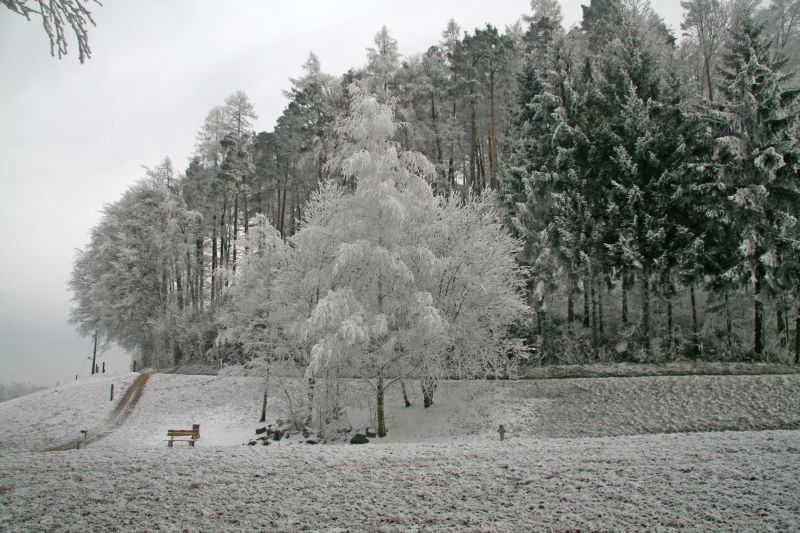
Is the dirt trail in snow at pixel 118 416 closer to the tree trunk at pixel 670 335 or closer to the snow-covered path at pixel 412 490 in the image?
the snow-covered path at pixel 412 490

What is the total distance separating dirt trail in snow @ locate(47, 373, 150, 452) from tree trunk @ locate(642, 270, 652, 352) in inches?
871

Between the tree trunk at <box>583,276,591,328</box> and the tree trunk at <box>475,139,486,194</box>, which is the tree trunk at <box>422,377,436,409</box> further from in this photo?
the tree trunk at <box>475,139,486,194</box>

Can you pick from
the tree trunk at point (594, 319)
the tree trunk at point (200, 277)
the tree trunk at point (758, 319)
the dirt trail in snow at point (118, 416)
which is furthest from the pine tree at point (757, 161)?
the tree trunk at point (200, 277)

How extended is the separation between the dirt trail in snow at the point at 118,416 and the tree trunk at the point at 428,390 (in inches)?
485

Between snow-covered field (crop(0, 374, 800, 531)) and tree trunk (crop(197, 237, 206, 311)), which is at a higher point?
tree trunk (crop(197, 237, 206, 311))

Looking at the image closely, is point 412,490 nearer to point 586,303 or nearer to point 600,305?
point 600,305

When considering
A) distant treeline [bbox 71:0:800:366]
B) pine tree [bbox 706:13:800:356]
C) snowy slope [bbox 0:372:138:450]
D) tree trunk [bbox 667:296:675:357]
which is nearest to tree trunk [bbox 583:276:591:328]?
distant treeline [bbox 71:0:800:366]

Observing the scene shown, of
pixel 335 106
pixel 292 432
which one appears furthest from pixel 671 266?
pixel 335 106

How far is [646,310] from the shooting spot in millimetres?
20094

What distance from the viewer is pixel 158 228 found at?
114ft

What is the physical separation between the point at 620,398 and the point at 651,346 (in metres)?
4.43

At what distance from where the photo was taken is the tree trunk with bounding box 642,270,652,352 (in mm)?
19438

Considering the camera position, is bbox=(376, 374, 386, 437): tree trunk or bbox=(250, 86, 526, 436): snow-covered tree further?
bbox=(376, 374, 386, 437): tree trunk

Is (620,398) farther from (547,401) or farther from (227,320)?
(227,320)
